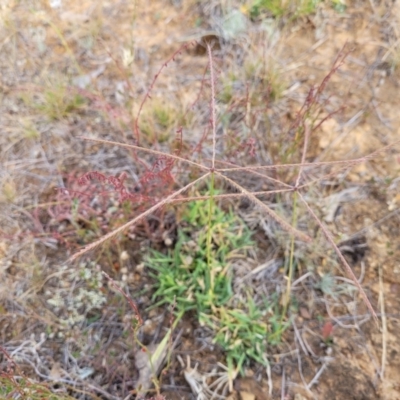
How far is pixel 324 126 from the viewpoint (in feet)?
7.09

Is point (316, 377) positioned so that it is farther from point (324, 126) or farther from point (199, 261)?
point (324, 126)

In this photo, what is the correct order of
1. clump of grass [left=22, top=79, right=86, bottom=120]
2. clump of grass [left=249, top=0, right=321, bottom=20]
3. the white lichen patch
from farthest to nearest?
clump of grass [left=249, top=0, right=321, bottom=20] < clump of grass [left=22, top=79, right=86, bottom=120] < the white lichen patch

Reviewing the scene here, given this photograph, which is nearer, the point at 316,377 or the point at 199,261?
the point at 316,377

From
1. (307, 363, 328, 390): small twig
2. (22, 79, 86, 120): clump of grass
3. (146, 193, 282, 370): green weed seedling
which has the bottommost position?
(307, 363, 328, 390): small twig

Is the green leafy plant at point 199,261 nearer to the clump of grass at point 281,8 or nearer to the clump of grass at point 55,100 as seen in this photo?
the clump of grass at point 55,100

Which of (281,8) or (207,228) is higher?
(281,8)

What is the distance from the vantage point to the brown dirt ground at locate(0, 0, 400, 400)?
158 centimetres

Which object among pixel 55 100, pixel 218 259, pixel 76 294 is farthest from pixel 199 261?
pixel 55 100

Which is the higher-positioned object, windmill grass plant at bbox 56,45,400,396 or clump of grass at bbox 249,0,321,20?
clump of grass at bbox 249,0,321,20

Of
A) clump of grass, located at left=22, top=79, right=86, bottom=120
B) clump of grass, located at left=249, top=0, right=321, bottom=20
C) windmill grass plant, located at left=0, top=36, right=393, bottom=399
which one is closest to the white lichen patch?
windmill grass plant, located at left=0, top=36, right=393, bottom=399

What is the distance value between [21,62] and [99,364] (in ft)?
5.95

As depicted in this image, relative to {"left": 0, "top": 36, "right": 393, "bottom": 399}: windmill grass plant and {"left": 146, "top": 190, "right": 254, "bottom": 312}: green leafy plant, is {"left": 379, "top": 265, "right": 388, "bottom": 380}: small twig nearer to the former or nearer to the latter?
{"left": 0, "top": 36, "right": 393, "bottom": 399}: windmill grass plant

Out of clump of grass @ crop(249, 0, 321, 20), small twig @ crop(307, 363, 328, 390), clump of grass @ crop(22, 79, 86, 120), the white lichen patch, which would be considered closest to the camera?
small twig @ crop(307, 363, 328, 390)

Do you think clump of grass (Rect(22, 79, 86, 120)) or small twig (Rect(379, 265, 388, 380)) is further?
clump of grass (Rect(22, 79, 86, 120))
